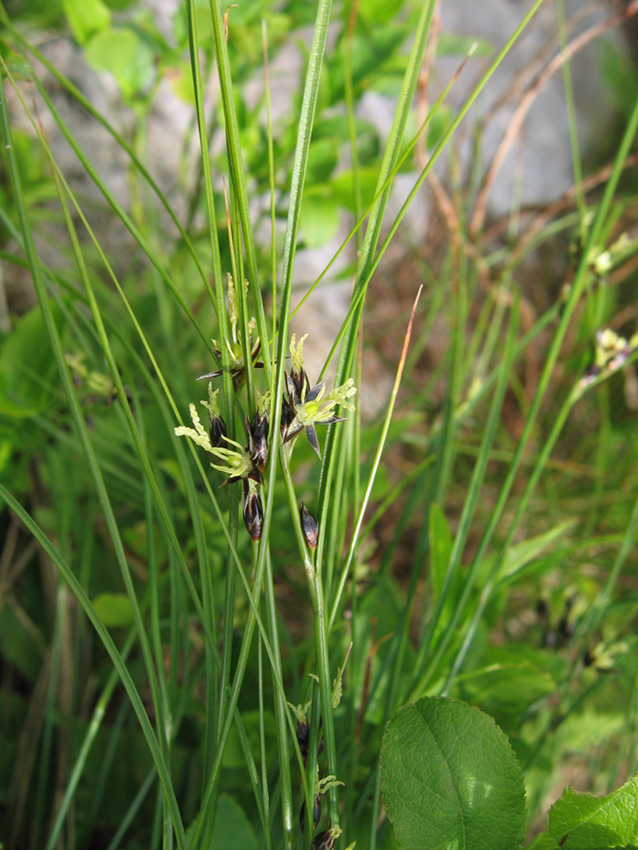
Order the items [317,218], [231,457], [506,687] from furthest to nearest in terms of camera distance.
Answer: [317,218] → [506,687] → [231,457]

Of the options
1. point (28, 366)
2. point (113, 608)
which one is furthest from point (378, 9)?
point (113, 608)

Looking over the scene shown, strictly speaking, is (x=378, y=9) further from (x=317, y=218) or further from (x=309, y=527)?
(x=309, y=527)

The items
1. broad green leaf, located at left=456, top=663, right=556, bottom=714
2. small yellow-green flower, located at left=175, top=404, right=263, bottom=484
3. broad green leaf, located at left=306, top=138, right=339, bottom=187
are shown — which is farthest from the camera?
broad green leaf, located at left=306, top=138, right=339, bottom=187

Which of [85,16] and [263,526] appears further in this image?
[85,16]

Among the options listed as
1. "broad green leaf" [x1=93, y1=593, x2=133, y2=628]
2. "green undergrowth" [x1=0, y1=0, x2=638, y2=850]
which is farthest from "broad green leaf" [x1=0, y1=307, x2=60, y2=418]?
"broad green leaf" [x1=93, y1=593, x2=133, y2=628]

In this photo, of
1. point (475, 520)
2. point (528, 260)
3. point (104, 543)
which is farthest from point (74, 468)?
point (528, 260)

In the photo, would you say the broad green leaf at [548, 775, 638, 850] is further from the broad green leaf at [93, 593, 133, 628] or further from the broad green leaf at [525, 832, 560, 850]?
the broad green leaf at [93, 593, 133, 628]

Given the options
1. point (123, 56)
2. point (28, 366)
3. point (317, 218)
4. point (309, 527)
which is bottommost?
point (309, 527)
